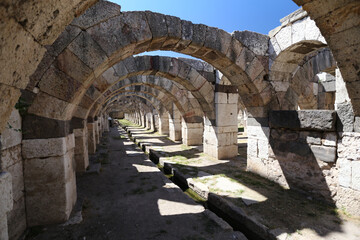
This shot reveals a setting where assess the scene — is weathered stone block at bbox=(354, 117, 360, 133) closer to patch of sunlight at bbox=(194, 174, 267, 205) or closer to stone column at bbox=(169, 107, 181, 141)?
patch of sunlight at bbox=(194, 174, 267, 205)

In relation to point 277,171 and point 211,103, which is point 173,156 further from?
point 277,171

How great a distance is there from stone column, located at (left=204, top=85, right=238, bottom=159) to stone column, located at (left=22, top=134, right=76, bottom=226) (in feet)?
14.8

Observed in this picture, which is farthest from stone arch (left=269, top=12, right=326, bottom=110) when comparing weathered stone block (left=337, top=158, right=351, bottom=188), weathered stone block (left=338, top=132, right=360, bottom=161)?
weathered stone block (left=337, top=158, right=351, bottom=188)

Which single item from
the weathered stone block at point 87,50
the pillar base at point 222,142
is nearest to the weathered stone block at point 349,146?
the pillar base at point 222,142

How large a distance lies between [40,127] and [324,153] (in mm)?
4395

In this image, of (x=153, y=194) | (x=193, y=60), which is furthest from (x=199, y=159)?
(x=193, y=60)

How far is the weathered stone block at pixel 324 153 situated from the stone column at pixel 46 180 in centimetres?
412

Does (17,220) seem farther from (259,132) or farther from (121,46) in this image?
(259,132)

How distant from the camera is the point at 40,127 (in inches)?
96.1

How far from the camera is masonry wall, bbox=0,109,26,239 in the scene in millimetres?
2092

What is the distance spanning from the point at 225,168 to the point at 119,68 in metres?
4.27

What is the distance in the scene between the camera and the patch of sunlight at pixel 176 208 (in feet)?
9.83

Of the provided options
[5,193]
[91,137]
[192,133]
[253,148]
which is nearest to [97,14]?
[5,193]

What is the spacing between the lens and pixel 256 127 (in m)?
4.59
